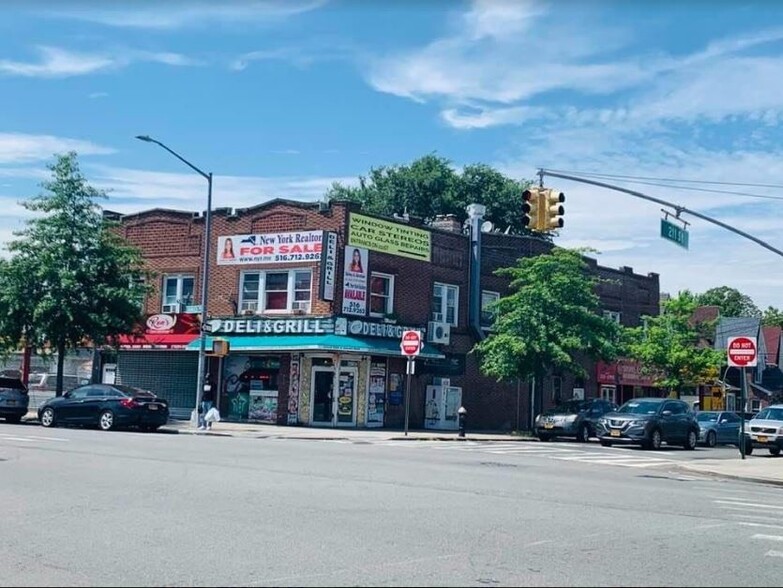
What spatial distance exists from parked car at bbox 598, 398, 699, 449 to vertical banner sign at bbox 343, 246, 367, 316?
10145 mm

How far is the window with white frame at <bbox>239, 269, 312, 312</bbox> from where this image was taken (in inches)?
1417

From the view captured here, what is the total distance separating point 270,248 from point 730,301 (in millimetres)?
75404

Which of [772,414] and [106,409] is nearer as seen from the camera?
[106,409]

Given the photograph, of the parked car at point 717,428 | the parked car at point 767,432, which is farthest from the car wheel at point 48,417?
the parked car at point 717,428

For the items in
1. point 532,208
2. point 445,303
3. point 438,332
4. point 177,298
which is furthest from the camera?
point 445,303

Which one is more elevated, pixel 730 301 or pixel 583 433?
pixel 730 301

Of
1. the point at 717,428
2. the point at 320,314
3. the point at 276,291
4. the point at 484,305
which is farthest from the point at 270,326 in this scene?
the point at 717,428

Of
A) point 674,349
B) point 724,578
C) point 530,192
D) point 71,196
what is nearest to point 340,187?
point 674,349

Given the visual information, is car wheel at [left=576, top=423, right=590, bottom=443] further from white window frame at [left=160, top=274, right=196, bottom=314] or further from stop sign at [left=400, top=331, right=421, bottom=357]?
white window frame at [left=160, top=274, right=196, bottom=314]

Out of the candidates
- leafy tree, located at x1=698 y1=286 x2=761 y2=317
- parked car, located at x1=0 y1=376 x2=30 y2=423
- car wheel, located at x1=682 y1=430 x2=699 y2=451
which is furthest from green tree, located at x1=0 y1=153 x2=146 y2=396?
leafy tree, located at x1=698 y1=286 x2=761 y2=317

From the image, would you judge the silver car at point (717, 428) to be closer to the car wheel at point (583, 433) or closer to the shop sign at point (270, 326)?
the car wheel at point (583, 433)

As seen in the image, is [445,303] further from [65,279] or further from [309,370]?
[65,279]

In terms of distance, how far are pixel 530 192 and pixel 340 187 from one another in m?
47.4

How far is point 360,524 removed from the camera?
35.8 ft
